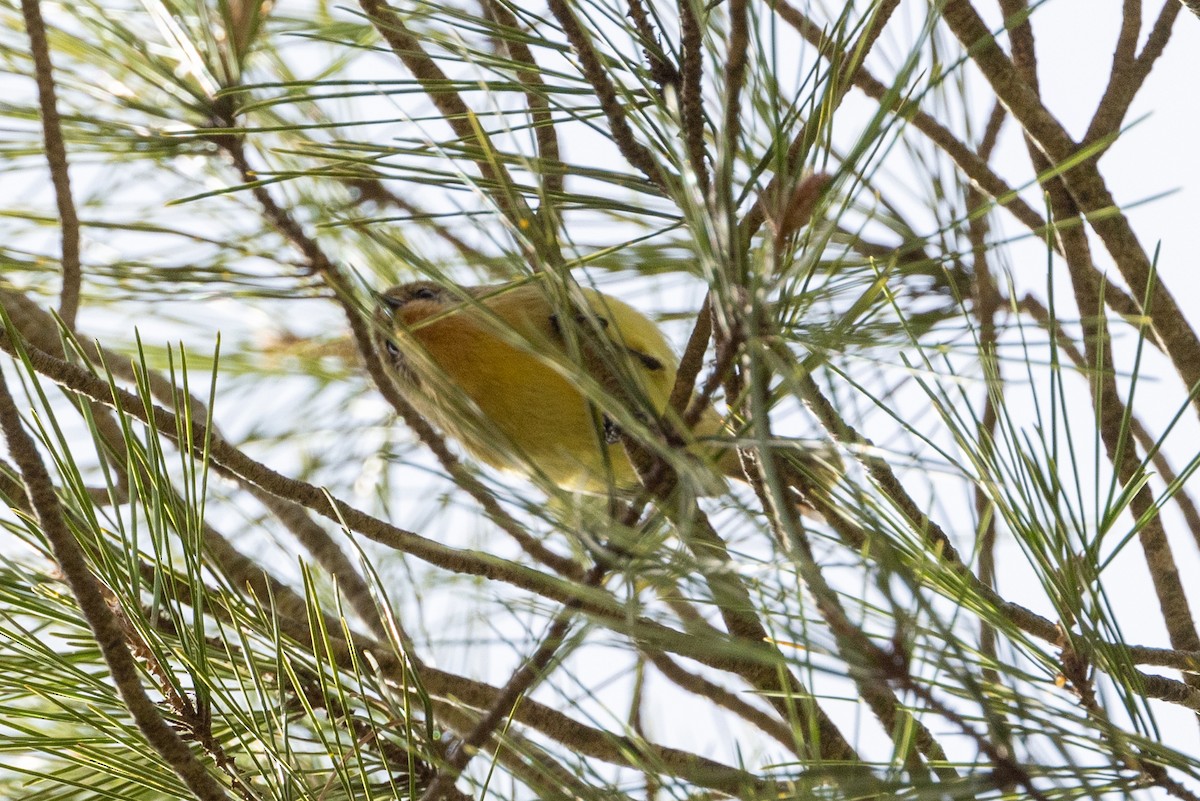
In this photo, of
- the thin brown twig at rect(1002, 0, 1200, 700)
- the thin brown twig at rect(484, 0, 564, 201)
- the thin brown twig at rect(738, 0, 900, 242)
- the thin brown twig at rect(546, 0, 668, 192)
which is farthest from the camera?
the thin brown twig at rect(1002, 0, 1200, 700)

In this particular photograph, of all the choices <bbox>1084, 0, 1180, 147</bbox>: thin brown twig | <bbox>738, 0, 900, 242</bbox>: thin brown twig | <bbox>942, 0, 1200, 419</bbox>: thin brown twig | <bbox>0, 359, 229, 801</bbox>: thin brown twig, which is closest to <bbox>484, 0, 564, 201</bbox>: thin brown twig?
<bbox>738, 0, 900, 242</bbox>: thin brown twig

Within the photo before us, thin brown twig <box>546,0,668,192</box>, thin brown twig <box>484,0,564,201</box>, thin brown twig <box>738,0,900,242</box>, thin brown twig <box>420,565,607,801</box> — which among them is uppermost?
thin brown twig <box>484,0,564,201</box>

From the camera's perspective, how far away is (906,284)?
1.92 metres

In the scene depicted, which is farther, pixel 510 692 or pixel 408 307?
pixel 408 307

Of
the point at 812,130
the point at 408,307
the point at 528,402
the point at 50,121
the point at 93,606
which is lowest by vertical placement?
the point at 93,606

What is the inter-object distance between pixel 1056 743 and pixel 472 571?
1.99 feet

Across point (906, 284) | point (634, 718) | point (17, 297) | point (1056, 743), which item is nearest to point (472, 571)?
point (1056, 743)

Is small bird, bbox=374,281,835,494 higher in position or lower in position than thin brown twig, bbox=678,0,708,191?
higher

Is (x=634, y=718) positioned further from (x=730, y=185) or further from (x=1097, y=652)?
(x=730, y=185)

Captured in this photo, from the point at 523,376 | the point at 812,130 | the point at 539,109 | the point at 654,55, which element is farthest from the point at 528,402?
the point at 812,130

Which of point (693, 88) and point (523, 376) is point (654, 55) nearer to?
point (693, 88)

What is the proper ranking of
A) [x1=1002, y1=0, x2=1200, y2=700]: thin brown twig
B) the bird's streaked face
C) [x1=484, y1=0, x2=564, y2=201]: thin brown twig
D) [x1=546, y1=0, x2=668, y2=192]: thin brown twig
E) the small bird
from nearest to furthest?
[x1=546, y1=0, x2=668, y2=192]: thin brown twig < [x1=484, y1=0, x2=564, y2=201]: thin brown twig < [x1=1002, y1=0, x2=1200, y2=700]: thin brown twig < the small bird < the bird's streaked face

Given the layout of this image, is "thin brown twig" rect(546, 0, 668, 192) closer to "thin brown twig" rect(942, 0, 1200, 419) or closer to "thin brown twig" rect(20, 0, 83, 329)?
"thin brown twig" rect(942, 0, 1200, 419)

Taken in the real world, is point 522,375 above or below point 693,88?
above
